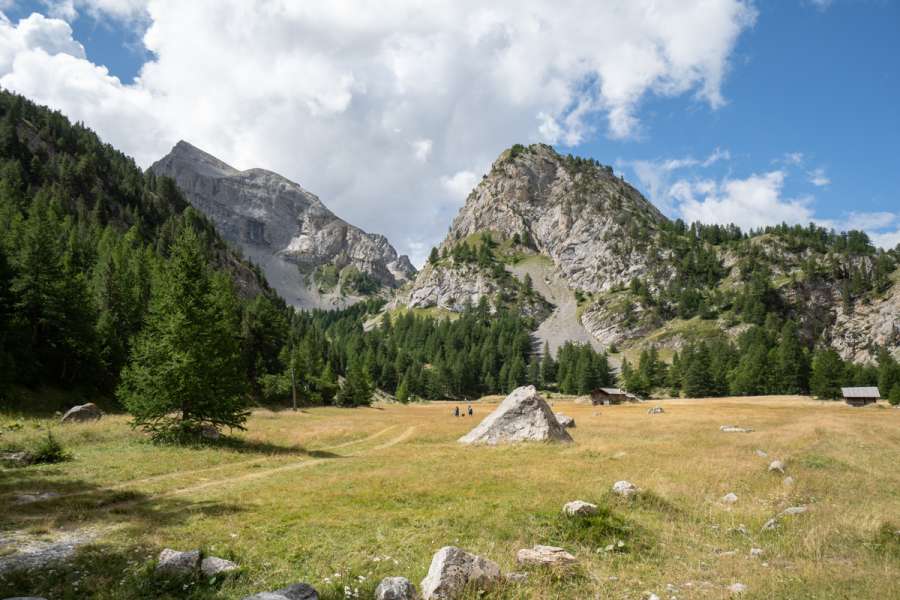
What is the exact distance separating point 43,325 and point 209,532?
50576mm

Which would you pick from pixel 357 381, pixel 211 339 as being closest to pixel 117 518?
pixel 211 339

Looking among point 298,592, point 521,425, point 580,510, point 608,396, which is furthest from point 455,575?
point 608,396

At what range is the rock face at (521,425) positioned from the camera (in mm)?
36219

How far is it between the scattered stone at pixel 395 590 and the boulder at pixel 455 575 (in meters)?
0.33

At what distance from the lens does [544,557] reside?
10758 mm

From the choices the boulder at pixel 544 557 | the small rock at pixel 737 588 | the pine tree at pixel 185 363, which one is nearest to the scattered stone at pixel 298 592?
the boulder at pixel 544 557

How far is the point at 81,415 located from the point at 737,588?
Result: 4169 centimetres

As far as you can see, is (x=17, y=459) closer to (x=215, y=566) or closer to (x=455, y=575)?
(x=215, y=566)

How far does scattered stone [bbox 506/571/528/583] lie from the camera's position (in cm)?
991

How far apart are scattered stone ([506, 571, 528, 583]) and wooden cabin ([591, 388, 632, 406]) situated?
363 ft

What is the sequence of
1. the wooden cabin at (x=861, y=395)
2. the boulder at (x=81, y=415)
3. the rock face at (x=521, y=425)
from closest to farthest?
the boulder at (x=81, y=415) < the rock face at (x=521, y=425) < the wooden cabin at (x=861, y=395)

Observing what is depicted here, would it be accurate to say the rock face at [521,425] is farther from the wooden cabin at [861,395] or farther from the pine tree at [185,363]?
the wooden cabin at [861,395]

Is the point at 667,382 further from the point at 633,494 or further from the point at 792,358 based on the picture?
the point at 633,494

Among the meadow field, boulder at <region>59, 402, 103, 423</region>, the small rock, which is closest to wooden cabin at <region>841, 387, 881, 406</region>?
the meadow field
